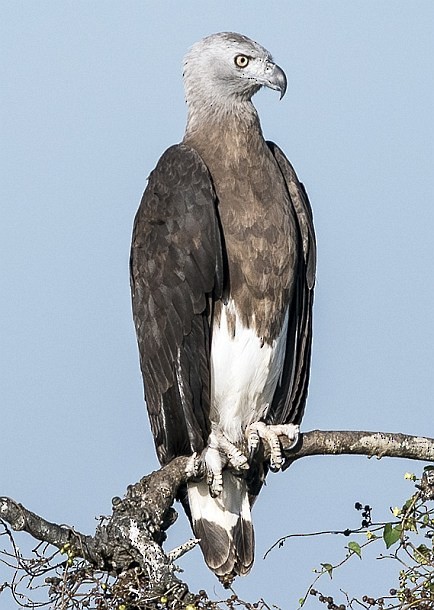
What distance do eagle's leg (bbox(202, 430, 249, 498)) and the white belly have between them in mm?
207

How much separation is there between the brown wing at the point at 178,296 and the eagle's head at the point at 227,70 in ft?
2.31

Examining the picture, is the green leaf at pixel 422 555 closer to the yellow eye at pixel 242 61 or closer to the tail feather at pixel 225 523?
the tail feather at pixel 225 523

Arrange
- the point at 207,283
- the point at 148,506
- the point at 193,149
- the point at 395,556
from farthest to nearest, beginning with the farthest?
1. the point at 193,149
2. the point at 207,283
3. the point at 148,506
4. the point at 395,556

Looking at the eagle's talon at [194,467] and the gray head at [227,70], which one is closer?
the eagle's talon at [194,467]

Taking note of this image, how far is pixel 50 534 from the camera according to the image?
4.31 m

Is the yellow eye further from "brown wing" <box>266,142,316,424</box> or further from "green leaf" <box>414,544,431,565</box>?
"green leaf" <box>414,544,431,565</box>

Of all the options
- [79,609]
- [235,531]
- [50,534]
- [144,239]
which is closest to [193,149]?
[144,239]

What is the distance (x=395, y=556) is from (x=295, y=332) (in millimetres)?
2145

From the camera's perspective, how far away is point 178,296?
5730 millimetres

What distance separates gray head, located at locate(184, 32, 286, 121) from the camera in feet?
20.6

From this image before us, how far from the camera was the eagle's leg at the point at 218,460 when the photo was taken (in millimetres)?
5730

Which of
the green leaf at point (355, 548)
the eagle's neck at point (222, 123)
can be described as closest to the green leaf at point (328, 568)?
the green leaf at point (355, 548)

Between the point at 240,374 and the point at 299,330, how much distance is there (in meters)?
0.50

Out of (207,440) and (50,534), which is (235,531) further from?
(50,534)
